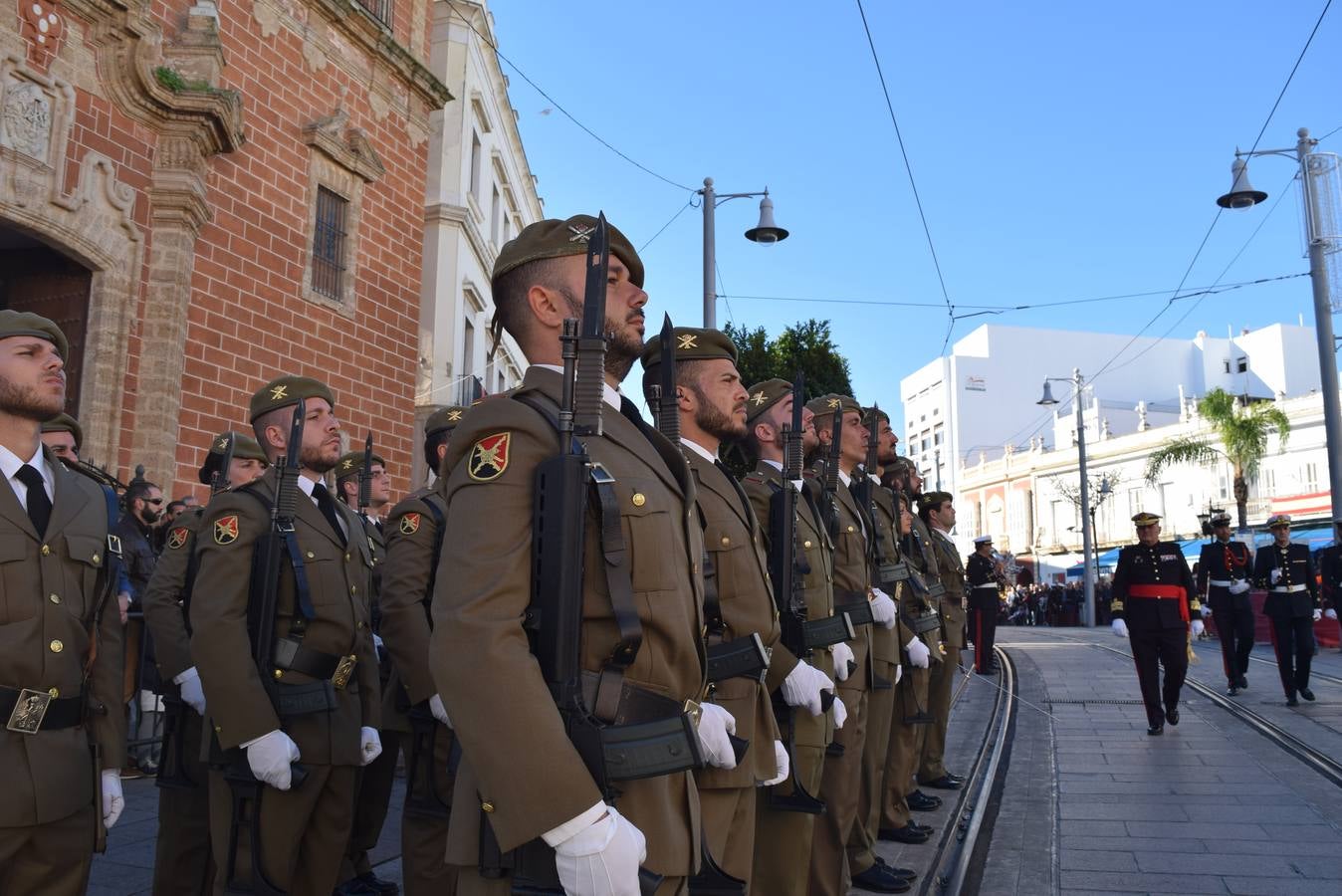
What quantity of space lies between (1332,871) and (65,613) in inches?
209

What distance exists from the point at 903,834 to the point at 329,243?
445 inches

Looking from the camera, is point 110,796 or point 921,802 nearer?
point 110,796

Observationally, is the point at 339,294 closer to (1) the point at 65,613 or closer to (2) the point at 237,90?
(2) the point at 237,90

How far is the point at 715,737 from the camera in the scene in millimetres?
2541

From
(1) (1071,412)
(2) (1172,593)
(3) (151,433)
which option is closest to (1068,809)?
(2) (1172,593)

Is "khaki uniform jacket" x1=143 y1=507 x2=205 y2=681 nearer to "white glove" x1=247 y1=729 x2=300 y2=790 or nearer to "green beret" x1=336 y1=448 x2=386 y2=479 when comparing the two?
"white glove" x1=247 y1=729 x2=300 y2=790

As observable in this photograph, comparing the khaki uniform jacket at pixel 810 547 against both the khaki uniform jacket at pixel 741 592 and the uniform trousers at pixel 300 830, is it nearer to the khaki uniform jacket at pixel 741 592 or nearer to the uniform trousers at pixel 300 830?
the khaki uniform jacket at pixel 741 592

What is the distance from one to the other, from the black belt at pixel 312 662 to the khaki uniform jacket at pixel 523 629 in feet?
6.12

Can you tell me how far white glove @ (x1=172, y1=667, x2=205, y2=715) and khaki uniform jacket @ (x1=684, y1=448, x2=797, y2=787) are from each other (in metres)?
2.31

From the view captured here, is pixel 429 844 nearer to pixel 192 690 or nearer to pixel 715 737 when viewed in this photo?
pixel 192 690

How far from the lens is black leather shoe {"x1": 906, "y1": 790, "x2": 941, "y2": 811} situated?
6.51 metres

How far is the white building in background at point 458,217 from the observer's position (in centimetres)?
1778

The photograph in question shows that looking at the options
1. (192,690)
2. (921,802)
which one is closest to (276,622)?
(192,690)

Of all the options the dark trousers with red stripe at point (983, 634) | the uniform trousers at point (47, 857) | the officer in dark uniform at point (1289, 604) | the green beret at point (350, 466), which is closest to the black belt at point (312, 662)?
the uniform trousers at point (47, 857)
